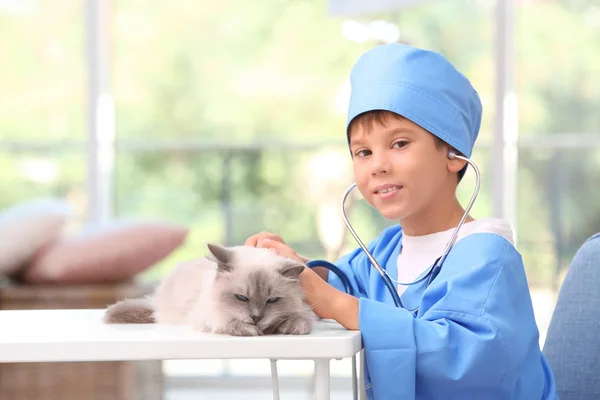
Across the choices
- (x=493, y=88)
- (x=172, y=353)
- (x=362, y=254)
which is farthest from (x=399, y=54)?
(x=493, y=88)

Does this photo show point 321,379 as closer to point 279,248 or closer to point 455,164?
point 279,248

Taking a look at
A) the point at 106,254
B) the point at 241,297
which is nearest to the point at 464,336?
the point at 241,297

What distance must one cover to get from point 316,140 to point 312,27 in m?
0.55

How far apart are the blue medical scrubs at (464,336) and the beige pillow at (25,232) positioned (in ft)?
6.36

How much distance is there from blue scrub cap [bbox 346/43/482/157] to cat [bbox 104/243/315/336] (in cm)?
34

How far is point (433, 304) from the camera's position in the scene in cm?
127

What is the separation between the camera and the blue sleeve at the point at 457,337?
1.13 metres

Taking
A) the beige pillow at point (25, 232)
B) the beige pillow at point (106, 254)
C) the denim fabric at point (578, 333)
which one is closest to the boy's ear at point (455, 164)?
the denim fabric at point (578, 333)

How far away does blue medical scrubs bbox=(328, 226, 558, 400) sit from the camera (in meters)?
1.13

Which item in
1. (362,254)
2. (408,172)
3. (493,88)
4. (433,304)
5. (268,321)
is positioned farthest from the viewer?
(493,88)

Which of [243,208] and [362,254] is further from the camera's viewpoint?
[243,208]

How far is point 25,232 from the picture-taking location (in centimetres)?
289

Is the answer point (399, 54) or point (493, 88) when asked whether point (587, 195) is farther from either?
point (399, 54)

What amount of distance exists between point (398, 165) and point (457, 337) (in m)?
0.35
